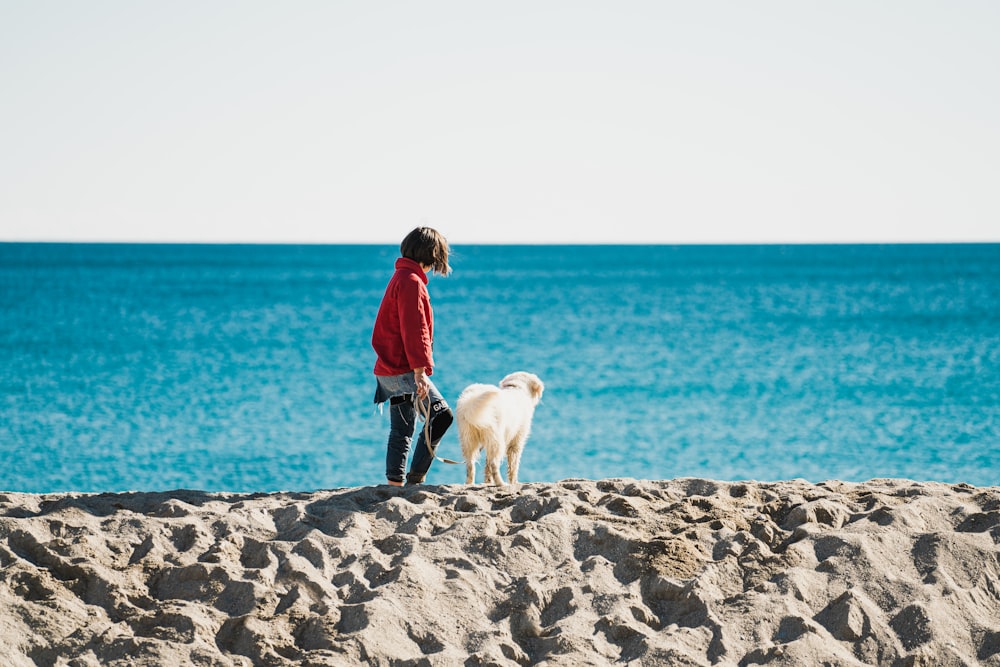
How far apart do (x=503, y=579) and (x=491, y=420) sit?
2.09 m

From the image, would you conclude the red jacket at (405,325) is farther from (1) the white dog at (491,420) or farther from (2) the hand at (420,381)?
(1) the white dog at (491,420)

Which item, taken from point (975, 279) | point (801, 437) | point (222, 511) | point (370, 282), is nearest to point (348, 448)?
point (801, 437)

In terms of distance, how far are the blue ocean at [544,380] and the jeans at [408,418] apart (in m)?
6.78

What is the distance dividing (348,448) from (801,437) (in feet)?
26.5

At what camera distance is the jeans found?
19.9 feet

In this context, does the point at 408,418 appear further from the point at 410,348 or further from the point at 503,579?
the point at 503,579

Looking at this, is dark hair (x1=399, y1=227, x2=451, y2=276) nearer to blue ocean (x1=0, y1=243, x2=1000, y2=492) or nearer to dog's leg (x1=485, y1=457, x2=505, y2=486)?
dog's leg (x1=485, y1=457, x2=505, y2=486)

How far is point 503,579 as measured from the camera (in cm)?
451

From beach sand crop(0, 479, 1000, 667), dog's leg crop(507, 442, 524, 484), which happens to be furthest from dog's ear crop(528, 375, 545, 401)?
beach sand crop(0, 479, 1000, 667)

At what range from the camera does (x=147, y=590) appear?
4.36m

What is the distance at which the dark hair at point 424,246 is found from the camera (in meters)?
5.99

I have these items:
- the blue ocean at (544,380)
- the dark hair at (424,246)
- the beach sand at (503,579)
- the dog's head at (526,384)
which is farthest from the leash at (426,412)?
the blue ocean at (544,380)

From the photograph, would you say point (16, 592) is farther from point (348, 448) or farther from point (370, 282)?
point (370, 282)

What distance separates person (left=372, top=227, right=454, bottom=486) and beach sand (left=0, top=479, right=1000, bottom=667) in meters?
0.69
